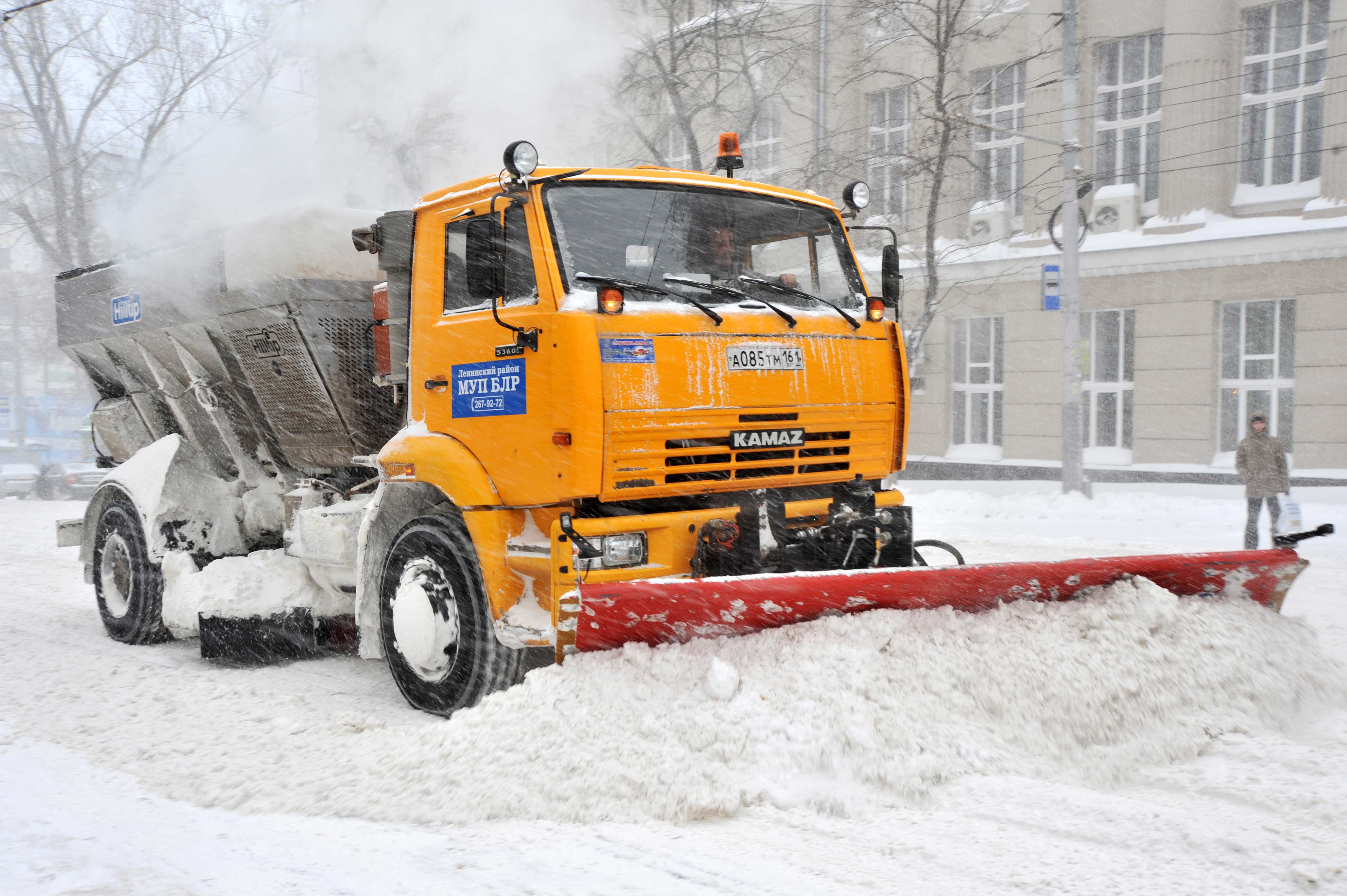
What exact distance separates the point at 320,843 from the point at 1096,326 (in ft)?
59.3

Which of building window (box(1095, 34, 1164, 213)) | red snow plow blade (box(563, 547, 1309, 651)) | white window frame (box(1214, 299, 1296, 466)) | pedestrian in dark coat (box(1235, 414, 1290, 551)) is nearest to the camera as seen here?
red snow plow blade (box(563, 547, 1309, 651))

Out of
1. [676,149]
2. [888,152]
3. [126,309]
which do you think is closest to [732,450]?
[126,309]

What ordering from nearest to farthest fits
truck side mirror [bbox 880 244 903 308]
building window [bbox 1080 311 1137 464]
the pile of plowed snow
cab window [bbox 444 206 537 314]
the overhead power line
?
the pile of plowed snow < cab window [bbox 444 206 537 314] < truck side mirror [bbox 880 244 903 308] < the overhead power line < building window [bbox 1080 311 1137 464]

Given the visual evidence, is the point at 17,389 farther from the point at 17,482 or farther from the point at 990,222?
the point at 990,222

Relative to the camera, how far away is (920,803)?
368cm

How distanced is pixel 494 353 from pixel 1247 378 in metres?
16.2

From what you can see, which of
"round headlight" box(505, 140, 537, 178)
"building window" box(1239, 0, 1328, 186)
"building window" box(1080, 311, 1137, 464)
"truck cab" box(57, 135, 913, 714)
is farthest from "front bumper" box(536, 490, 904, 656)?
"building window" box(1239, 0, 1328, 186)

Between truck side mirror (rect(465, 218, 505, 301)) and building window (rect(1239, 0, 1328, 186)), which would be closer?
truck side mirror (rect(465, 218, 505, 301))

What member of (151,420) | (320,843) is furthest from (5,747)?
(151,420)

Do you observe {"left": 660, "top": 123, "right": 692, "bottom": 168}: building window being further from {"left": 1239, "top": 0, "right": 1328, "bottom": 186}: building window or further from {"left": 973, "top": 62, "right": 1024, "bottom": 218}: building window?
{"left": 1239, "top": 0, "right": 1328, "bottom": 186}: building window

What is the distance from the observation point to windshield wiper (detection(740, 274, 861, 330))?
207 inches

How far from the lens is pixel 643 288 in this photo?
186 inches

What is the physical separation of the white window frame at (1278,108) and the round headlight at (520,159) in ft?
52.4

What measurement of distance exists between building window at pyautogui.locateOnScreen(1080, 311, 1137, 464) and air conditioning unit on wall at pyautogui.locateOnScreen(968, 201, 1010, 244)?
7.28 ft
